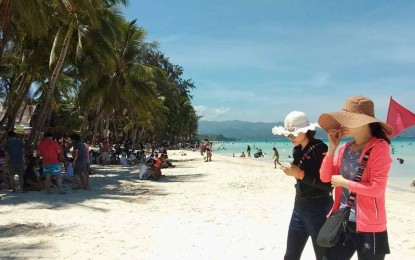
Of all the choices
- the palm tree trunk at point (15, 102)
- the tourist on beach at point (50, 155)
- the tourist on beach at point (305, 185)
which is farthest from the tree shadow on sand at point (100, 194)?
Result: the palm tree trunk at point (15, 102)

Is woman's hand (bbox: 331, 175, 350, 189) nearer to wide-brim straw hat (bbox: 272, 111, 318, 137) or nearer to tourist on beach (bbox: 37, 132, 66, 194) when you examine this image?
wide-brim straw hat (bbox: 272, 111, 318, 137)

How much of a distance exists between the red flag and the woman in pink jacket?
730 millimetres

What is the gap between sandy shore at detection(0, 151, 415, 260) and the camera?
5.57 meters

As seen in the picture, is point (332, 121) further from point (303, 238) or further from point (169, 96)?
point (169, 96)

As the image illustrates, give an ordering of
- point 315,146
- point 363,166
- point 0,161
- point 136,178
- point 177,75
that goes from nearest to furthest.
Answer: point 363,166, point 315,146, point 0,161, point 136,178, point 177,75

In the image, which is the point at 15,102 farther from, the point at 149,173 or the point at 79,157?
the point at 79,157

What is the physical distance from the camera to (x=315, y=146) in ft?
10.8

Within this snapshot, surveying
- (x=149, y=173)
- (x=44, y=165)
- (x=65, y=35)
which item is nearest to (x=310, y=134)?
(x=44, y=165)

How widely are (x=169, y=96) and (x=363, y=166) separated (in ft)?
148

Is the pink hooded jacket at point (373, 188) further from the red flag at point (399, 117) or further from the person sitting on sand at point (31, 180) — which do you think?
the person sitting on sand at point (31, 180)

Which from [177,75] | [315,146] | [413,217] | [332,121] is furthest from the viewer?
[177,75]

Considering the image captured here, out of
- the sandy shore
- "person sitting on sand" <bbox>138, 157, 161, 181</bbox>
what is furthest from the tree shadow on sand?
"person sitting on sand" <bbox>138, 157, 161, 181</bbox>

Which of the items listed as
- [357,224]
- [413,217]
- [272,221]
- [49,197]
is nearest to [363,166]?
[357,224]

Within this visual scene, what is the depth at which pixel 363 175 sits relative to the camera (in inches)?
102
